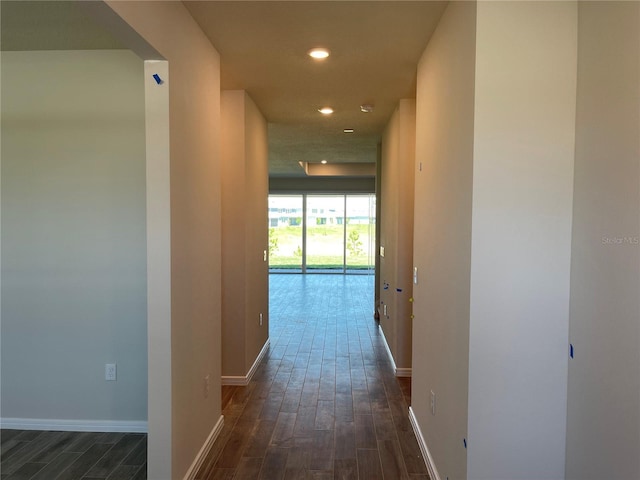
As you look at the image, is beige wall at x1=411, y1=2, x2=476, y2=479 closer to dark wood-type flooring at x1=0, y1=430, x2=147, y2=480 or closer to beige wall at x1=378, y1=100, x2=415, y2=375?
beige wall at x1=378, y1=100, x2=415, y2=375

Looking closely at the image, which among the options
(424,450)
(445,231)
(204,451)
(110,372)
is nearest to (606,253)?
(445,231)

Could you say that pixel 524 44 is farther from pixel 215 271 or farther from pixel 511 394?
pixel 215 271

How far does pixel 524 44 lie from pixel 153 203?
1.81m

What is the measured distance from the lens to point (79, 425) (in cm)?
296

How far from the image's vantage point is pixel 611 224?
1.51 meters

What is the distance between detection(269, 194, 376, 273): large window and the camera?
37.7 feet

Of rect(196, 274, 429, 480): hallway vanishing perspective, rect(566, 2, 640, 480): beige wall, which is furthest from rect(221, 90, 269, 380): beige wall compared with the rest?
rect(566, 2, 640, 480): beige wall

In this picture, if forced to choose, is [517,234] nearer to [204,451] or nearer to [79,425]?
[204,451]

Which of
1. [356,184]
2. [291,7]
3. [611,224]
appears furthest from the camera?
[356,184]

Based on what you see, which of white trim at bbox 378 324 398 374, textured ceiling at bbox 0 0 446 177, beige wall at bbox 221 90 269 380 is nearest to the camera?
textured ceiling at bbox 0 0 446 177

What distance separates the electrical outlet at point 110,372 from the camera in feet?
9.66

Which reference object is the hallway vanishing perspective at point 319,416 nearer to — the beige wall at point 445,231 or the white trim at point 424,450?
the white trim at point 424,450

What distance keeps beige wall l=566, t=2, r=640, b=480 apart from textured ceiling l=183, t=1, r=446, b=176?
94 cm

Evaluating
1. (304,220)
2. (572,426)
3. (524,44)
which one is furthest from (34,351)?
(304,220)
